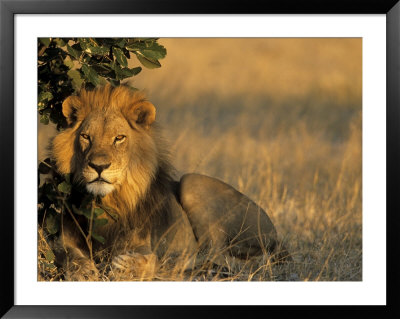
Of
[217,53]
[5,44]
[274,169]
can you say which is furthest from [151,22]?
[217,53]

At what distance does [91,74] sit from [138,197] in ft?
3.28

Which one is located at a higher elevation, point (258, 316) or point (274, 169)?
point (274, 169)

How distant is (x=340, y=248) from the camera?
6.73 meters

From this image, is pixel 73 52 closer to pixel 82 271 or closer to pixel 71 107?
pixel 71 107

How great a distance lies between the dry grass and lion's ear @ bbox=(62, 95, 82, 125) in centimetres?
88

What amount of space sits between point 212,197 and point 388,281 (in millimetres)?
1722

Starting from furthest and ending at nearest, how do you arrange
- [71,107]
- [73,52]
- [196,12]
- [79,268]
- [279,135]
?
[279,135] < [71,107] < [79,268] < [73,52] < [196,12]

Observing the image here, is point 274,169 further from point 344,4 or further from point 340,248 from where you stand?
point 344,4

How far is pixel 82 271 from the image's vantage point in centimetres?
541

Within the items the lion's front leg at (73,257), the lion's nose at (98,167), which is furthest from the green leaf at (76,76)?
the lion's front leg at (73,257)

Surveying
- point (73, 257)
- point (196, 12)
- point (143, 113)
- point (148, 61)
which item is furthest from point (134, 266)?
point (196, 12)

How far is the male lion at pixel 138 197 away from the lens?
18.1 ft

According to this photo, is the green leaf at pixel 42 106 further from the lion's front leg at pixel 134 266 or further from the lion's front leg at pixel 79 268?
the lion's front leg at pixel 134 266

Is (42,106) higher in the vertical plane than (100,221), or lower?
higher
